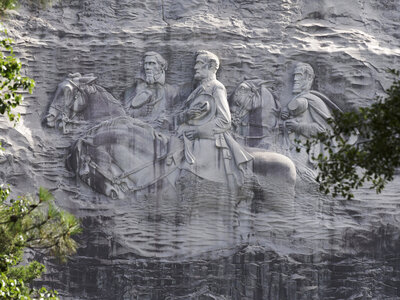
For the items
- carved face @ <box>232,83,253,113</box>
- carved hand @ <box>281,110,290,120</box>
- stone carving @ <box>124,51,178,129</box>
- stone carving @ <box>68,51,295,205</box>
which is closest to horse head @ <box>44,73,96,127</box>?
stone carving @ <box>68,51,295,205</box>

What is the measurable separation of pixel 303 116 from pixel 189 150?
59.2 inches

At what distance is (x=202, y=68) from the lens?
49.2ft

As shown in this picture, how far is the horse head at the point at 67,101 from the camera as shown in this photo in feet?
49.1

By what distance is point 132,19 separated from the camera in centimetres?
1533

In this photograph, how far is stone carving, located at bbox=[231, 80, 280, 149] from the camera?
15.0 m

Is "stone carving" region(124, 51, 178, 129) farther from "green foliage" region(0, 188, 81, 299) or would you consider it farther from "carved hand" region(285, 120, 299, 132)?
"green foliage" region(0, 188, 81, 299)

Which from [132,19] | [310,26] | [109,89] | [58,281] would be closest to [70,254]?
[58,281]

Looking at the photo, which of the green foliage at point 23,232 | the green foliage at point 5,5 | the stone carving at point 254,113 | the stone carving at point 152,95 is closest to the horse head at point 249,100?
the stone carving at point 254,113

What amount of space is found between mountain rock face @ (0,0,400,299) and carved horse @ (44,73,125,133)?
0.02 metres

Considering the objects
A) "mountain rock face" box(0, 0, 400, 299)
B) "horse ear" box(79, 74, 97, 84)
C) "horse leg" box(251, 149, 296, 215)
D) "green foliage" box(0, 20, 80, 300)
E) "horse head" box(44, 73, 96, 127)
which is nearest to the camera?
"green foliage" box(0, 20, 80, 300)

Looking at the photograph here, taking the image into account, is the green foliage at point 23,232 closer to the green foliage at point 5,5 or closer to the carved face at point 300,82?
the green foliage at point 5,5

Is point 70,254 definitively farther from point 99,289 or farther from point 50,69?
point 50,69

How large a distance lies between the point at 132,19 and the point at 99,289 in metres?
3.40

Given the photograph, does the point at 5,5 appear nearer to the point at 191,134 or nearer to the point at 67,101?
the point at 67,101
